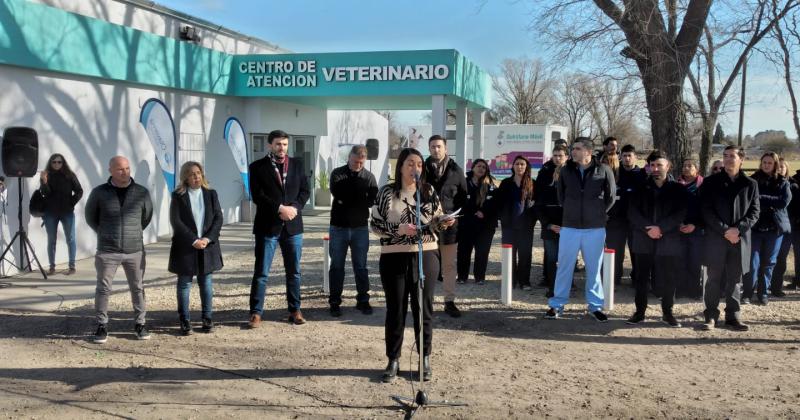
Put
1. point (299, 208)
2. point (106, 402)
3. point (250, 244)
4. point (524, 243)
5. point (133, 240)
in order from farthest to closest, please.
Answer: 1. point (250, 244)
2. point (524, 243)
3. point (299, 208)
4. point (133, 240)
5. point (106, 402)

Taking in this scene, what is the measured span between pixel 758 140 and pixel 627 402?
326 feet

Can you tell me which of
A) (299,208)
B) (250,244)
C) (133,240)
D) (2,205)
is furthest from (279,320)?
(250,244)

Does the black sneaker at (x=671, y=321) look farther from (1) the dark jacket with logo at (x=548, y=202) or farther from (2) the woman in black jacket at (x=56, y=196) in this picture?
(2) the woman in black jacket at (x=56, y=196)

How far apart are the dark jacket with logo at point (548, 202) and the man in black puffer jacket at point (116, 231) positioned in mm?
4805

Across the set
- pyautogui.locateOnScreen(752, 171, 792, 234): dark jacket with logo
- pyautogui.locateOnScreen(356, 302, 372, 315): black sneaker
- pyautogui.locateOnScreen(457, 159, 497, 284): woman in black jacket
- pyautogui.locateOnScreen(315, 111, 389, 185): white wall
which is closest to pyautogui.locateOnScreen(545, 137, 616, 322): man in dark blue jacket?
pyautogui.locateOnScreen(457, 159, 497, 284): woman in black jacket

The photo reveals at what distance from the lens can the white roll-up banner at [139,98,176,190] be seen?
9.02m

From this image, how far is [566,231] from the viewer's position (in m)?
6.88

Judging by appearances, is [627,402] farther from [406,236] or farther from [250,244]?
[250,244]

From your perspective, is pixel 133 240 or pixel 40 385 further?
pixel 133 240

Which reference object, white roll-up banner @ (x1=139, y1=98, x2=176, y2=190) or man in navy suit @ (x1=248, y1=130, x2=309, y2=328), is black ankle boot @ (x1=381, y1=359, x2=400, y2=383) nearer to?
man in navy suit @ (x1=248, y1=130, x2=309, y2=328)

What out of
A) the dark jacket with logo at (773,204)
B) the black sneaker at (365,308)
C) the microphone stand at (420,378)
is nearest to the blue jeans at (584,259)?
the black sneaker at (365,308)

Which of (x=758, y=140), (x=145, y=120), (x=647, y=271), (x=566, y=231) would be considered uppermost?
(x=758, y=140)

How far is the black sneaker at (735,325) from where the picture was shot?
259 inches

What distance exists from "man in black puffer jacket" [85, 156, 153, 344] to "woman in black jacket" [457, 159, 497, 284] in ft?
13.6
